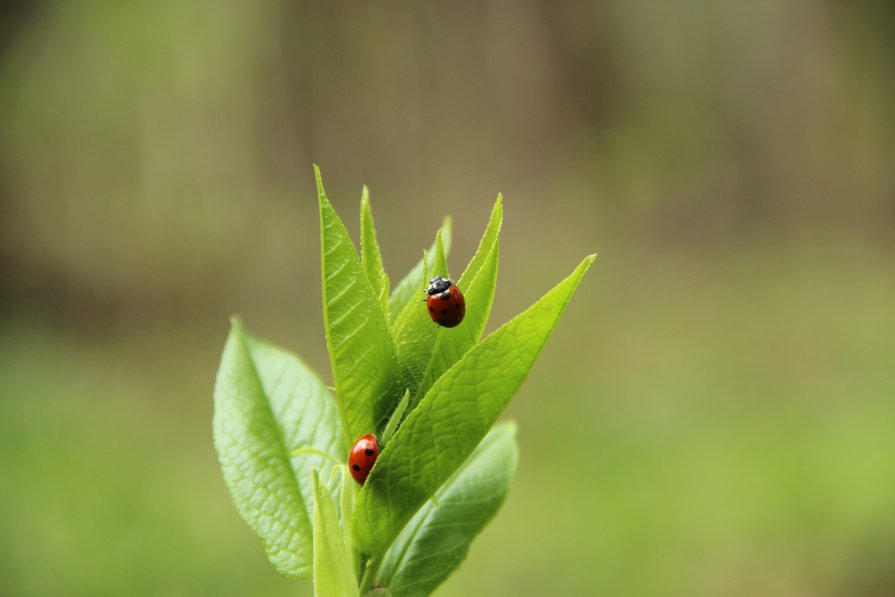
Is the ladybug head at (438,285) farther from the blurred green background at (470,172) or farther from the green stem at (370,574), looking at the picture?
the blurred green background at (470,172)

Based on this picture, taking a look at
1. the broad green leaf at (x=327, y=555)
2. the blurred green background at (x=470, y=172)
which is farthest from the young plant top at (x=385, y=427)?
the blurred green background at (x=470, y=172)

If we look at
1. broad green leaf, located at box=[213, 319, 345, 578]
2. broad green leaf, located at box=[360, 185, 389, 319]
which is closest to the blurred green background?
broad green leaf, located at box=[213, 319, 345, 578]

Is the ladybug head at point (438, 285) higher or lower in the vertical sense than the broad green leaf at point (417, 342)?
higher

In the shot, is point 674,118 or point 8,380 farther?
point 674,118

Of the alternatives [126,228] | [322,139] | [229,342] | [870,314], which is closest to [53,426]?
[126,228]

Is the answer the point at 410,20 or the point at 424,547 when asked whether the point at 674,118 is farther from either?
the point at 424,547

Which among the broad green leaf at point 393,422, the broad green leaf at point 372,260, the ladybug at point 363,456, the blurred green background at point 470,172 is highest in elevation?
the blurred green background at point 470,172

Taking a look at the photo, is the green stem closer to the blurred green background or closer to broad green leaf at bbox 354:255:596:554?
broad green leaf at bbox 354:255:596:554

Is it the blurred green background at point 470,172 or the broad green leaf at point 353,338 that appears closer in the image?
the broad green leaf at point 353,338
